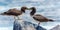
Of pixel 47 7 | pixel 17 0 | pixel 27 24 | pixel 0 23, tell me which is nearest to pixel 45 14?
pixel 47 7

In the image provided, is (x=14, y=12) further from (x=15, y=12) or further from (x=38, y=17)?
(x=38, y=17)

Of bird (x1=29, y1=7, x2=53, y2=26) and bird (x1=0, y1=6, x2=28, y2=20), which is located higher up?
bird (x1=0, y1=6, x2=28, y2=20)

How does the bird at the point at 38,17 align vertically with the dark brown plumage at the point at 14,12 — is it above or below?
below

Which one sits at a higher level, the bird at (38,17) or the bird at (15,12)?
the bird at (15,12)

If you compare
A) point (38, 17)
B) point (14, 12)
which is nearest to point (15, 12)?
point (14, 12)

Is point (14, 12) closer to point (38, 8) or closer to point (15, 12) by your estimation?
point (15, 12)

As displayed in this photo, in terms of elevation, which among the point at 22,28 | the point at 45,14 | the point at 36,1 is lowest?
the point at 22,28

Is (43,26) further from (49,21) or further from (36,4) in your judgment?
(36,4)

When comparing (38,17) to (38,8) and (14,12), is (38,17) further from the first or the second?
(14,12)

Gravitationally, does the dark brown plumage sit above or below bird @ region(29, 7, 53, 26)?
above

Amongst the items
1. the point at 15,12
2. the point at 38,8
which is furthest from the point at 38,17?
the point at 15,12

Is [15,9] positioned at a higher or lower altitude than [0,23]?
higher

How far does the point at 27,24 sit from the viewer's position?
1.44m

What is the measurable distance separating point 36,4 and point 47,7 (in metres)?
0.11
